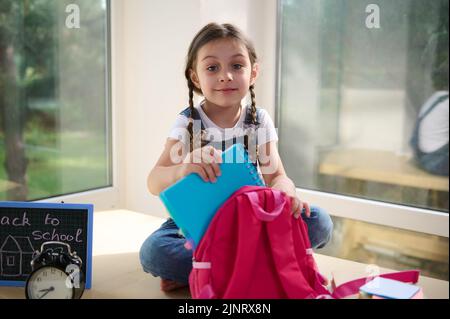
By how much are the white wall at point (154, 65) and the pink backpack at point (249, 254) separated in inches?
31.8

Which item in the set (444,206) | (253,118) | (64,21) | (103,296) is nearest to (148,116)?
(64,21)

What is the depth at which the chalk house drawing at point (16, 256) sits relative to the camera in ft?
4.08

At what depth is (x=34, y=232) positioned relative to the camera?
4.10ft

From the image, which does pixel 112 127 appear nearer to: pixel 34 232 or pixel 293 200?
pixel 34 232

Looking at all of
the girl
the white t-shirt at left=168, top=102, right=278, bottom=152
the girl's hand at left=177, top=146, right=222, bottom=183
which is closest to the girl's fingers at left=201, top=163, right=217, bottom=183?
the girl's hand at left=177, top=146, right=222, bottom=183

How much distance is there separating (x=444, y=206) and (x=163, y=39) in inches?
39.9

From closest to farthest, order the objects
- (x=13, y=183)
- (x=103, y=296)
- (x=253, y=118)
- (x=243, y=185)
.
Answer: (x=243, y=185) → (x=103, y=296) → (x=253, y=118) → (x=13, y=183)

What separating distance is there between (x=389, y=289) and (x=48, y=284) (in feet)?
2.22

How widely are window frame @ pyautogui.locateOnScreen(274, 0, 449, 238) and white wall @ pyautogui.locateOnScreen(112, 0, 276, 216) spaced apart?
0.03 metres

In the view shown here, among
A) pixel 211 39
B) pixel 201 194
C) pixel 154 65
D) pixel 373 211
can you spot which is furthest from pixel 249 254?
pixel 154 65

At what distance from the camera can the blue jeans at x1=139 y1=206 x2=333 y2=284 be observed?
1.23 meters

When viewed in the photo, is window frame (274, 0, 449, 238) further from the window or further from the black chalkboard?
the black chalkboard

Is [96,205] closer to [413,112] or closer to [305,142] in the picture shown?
[305,142]

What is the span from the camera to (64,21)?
5.89 ft
